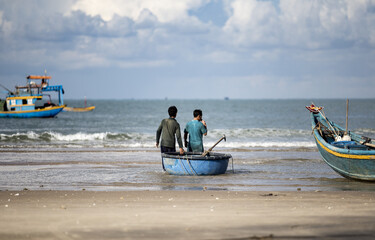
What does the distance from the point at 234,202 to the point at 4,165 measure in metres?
10.6

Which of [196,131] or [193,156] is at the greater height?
[196,131]

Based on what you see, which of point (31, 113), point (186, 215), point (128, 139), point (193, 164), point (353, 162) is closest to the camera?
point (186, 215)

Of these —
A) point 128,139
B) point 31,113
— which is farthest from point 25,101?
point 128,139

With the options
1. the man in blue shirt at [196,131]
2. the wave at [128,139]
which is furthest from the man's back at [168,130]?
the wave at [128,139]

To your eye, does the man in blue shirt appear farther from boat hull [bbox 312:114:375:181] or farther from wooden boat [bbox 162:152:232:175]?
boat hull [bbox 312:114:375:181]

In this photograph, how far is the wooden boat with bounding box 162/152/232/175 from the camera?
12867 millimetres

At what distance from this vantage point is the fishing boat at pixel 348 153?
1177 centimetres

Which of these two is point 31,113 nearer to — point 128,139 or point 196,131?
point 128,139

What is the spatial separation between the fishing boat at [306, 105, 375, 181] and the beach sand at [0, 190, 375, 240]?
192 centimetres

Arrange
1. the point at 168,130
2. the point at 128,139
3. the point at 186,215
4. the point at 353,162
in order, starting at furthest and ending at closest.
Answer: the point at 128,139 → the point at 168,130 → the point at 353,162 → the point at 186,215

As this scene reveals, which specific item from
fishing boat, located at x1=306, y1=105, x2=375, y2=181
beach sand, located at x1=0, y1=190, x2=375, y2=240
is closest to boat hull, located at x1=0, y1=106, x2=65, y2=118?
fishing boat, located at x1=306, y1=105, x2=375, y2=181

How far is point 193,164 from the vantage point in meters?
12.9

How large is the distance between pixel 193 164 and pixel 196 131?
902 mm

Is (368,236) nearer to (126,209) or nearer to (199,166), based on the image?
(126,209)
